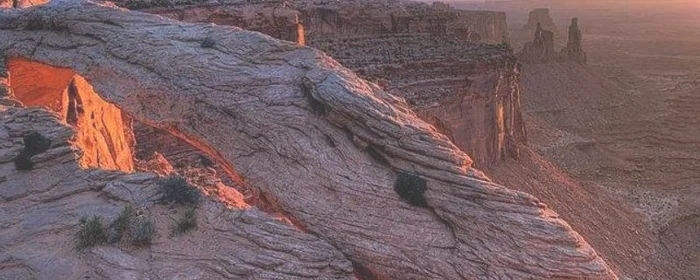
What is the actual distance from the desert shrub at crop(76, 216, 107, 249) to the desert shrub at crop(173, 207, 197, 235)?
152cm

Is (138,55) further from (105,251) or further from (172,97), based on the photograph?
(105,251)

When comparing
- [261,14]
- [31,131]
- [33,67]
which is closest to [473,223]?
[31,131]

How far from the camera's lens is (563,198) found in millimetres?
34125

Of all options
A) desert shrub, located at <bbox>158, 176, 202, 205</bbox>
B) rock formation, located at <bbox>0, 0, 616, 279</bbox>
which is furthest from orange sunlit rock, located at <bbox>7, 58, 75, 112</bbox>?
desert shrub, located at <bbox>158, 176, 202, 205</bbox>

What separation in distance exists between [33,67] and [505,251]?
1821cm

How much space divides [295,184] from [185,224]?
2.76 metres

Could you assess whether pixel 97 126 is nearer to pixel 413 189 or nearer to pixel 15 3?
pixel 15 3

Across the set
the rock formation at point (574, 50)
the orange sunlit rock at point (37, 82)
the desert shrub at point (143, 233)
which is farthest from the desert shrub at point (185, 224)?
the rock formation at point (574, 50)

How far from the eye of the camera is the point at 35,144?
15.7m

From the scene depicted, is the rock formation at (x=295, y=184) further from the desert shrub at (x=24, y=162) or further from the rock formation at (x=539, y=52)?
the rock formation at (x=539, y=52)

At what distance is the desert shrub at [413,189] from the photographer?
13695mm

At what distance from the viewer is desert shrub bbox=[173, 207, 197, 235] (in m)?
13.6

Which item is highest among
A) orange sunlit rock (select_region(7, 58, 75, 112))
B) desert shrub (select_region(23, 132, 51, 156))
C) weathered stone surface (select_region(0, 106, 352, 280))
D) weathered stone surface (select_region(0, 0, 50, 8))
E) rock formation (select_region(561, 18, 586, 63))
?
weathered stone surface (select_region(0, 0, 50, 8))

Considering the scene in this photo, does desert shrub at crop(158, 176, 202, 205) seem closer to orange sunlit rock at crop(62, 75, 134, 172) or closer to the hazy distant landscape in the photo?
orange sunlit rock at crop(62, 75, 134, 172)
